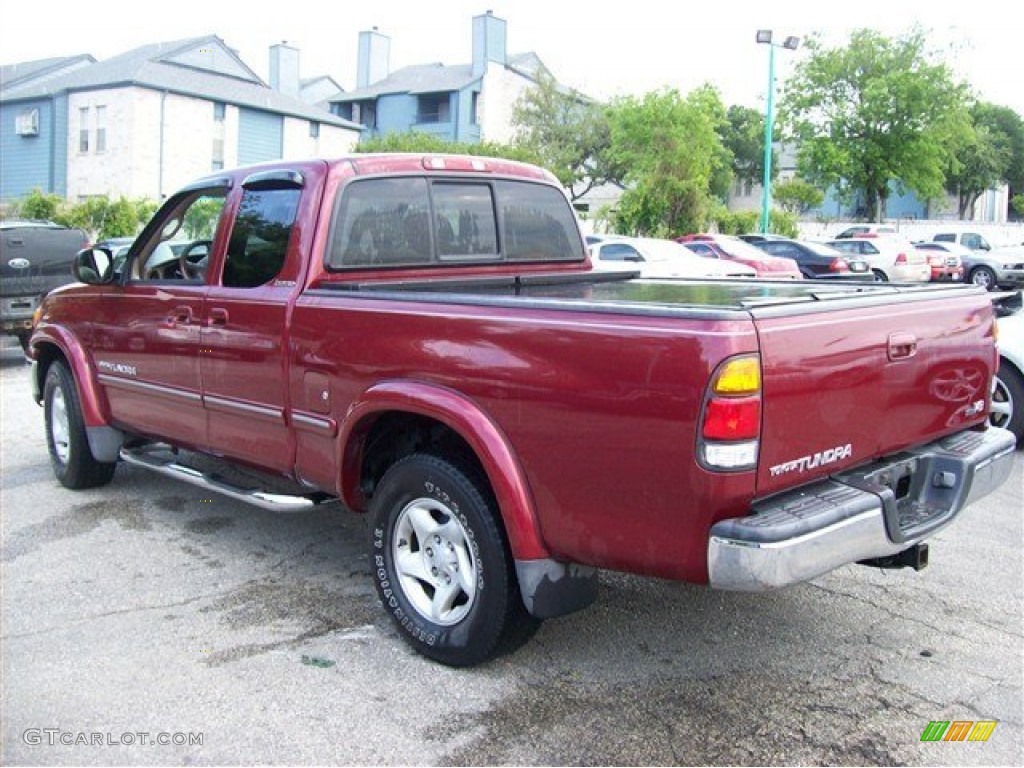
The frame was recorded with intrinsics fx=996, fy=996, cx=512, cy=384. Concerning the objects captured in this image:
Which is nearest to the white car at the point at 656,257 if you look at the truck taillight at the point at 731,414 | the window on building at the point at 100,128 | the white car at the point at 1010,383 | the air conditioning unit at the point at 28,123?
the white car at the point at 1010,383

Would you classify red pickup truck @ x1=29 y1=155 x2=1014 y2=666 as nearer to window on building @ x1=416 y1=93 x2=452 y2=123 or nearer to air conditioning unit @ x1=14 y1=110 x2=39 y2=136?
air conditioning unit @ x1=14 y1=110 x2=39 y2=136

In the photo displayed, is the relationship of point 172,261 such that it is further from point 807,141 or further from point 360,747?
point 807,141

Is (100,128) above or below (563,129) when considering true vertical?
below

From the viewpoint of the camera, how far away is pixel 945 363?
12.7 feet

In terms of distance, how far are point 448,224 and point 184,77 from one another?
37676 mm

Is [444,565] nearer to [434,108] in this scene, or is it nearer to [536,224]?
[536,224]

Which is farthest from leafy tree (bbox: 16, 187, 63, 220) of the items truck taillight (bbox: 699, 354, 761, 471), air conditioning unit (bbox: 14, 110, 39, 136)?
truck taillight (bbox: 699, 354, 761, 471)

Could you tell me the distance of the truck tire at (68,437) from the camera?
617cm

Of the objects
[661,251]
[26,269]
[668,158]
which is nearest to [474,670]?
[26,269]

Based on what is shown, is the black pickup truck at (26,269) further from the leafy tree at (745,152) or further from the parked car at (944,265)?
the leafy tree at (745,152)

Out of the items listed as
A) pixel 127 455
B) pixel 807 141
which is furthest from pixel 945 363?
pixel 807 141

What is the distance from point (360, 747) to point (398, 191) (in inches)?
102

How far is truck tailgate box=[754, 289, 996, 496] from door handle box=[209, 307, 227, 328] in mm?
2676

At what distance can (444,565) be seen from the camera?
12.6 feet
